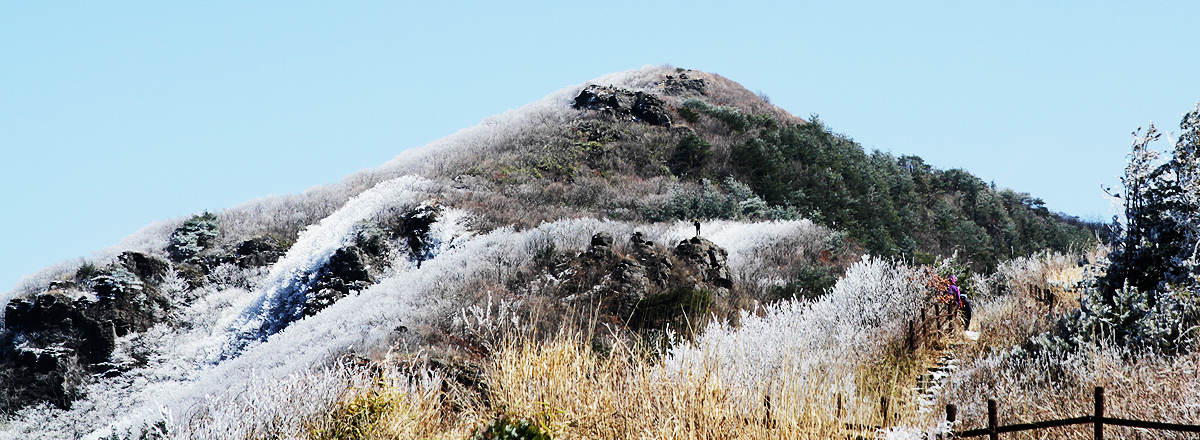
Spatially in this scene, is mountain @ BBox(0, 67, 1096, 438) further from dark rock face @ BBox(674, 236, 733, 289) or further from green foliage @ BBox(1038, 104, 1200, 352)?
green foliage @ BBox(1038, 104, 1200, 352)

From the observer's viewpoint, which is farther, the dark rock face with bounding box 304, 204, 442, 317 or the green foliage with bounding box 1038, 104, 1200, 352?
the dark rock face with bounding box 304, 204, 442, 317

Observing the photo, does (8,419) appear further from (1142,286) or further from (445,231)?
(1142,286)

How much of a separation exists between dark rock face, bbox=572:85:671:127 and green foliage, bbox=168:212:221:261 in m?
15.3

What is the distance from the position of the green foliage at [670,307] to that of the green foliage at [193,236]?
15.8m

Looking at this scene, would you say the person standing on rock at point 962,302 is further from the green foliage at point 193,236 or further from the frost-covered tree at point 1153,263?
the green foliage at point 193,236

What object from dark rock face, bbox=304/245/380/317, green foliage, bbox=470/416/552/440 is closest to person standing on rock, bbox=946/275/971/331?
green foliage, bbox=470/416/552/440

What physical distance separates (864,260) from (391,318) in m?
7.04

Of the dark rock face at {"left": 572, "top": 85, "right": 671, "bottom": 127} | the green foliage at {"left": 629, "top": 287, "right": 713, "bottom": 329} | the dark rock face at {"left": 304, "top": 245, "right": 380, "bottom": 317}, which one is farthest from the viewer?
the dark rock face at {"left": 572, "top": 85, "right": 671, "bottom": 127}

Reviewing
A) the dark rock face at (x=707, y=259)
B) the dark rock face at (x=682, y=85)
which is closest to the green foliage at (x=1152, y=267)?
the dark rock face at (x=707, y=259)

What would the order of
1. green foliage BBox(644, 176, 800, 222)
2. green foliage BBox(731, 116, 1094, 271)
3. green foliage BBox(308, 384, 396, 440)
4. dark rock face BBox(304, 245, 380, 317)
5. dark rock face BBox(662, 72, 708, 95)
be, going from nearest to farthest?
green foliage BBox(308, 384, 396, 440)
dark rock face BBox(304, 245, 380, 317)
green foliage BBox(644, 176, 800, 222)
green foliage BBox(731, 116, 1094, 271)
dark rock face BBox(662, 72, 708, 95)

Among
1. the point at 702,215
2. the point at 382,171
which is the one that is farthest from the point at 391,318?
the point at 382,171

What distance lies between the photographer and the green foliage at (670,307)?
9.48m

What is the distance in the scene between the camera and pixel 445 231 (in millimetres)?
17297

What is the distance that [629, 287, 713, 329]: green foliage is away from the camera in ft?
31.1
